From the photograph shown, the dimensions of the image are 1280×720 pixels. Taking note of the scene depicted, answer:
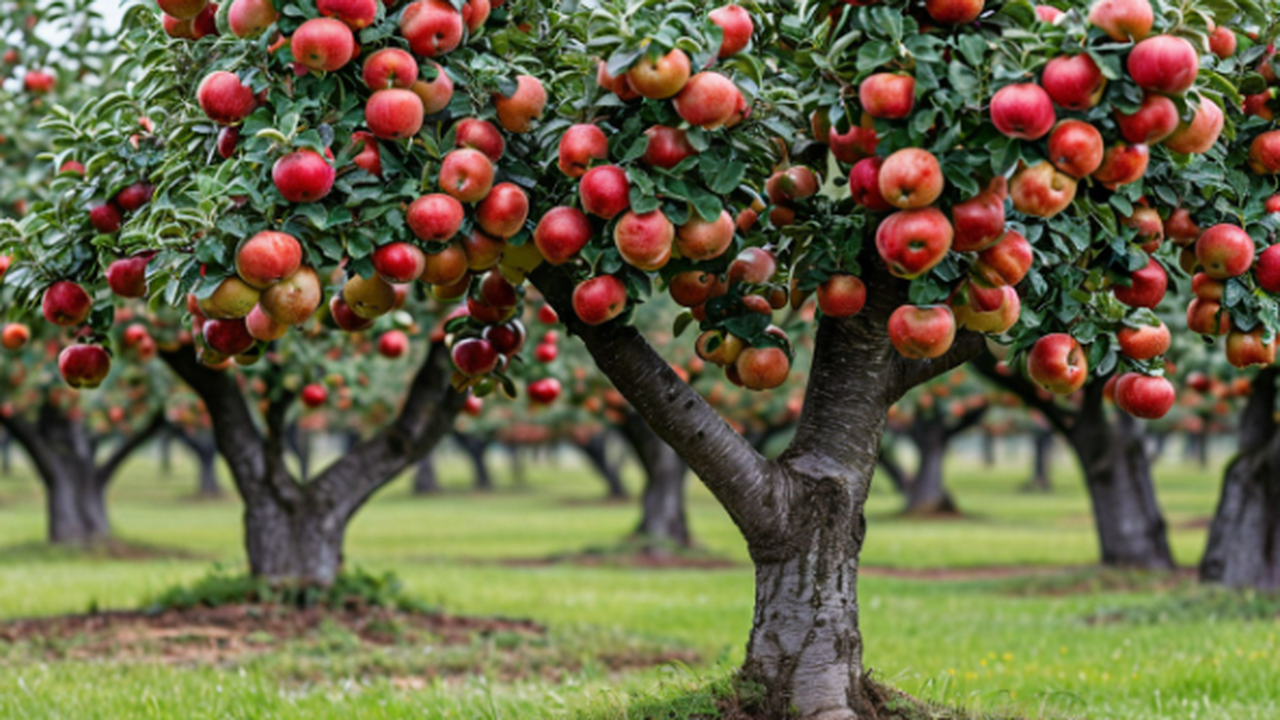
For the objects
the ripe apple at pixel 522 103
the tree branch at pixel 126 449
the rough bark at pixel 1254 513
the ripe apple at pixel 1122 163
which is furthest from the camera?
the tree branch at pixel 126 449

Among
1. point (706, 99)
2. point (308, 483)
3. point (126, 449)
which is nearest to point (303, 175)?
point (706, 99)

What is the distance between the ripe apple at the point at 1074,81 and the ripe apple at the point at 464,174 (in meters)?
1.55

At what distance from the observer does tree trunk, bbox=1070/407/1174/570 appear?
595 inches

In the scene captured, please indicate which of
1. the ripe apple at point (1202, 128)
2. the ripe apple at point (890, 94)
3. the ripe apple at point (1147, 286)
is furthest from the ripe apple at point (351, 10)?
the ripe apple at point (1147, 286)

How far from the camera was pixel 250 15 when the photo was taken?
331 cm

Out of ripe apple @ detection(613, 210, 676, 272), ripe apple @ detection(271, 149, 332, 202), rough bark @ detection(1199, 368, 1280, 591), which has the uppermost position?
ripe apple @ detection(271, 149, 332, 202)

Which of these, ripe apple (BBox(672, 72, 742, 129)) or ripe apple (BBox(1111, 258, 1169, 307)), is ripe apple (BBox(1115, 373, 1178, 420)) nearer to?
ripe apple (BBox(1111, 258, 1169, 307))

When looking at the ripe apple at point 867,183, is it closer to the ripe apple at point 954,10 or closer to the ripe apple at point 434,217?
the ripe apple at point 954,10

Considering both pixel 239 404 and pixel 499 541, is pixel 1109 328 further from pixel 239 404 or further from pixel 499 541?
pixel 499 541

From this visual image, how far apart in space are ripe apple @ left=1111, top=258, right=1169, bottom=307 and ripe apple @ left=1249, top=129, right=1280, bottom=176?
469 mm

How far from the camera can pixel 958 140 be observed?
10.2 ft

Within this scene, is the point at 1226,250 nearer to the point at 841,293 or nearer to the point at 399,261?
the point at 841,293

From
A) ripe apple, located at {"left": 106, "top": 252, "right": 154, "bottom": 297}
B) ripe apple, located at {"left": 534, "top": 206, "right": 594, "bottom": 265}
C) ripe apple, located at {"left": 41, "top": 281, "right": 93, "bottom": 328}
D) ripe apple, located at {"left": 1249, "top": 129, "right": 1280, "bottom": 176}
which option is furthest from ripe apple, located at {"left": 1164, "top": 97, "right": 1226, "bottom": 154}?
ripe apple, located at {"left": 41, "top": 281, "right": 93, "bottom": 328}

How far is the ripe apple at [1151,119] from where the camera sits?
2969mm
